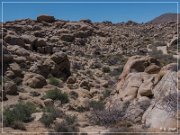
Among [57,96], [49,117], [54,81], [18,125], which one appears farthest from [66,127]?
[54,81]

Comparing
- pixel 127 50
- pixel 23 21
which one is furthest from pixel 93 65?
pixel 23 21

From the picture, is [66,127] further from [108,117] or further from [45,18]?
[45,18]

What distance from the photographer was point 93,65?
3403 cm

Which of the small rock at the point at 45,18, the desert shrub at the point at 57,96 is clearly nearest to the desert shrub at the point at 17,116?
the desert shrub at the point at 57,96

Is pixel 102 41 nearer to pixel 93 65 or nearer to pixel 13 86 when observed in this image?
pixel 93 65

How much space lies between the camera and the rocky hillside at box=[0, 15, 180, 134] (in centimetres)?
1234

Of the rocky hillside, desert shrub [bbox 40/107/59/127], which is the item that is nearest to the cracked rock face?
the rocky hillside

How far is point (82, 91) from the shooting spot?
22.7m

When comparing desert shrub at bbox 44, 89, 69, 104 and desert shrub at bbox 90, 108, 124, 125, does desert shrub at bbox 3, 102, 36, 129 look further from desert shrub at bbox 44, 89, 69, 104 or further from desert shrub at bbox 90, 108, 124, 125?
desert shrub at bbox 44, 89, 69, 104

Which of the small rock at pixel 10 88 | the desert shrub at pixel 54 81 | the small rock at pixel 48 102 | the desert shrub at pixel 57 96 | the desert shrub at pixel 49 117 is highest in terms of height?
the desert shrub at pixel 54 81

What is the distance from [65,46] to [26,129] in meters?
33.1

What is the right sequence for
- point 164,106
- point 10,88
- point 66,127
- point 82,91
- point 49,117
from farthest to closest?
point 82,91, point 10,88, point 49,117, point 66,127, point 164,106

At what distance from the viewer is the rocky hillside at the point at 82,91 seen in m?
12.3

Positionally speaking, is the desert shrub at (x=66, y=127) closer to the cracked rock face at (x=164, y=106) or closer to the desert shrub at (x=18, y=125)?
the desert shrub at (x=18, y=125)
